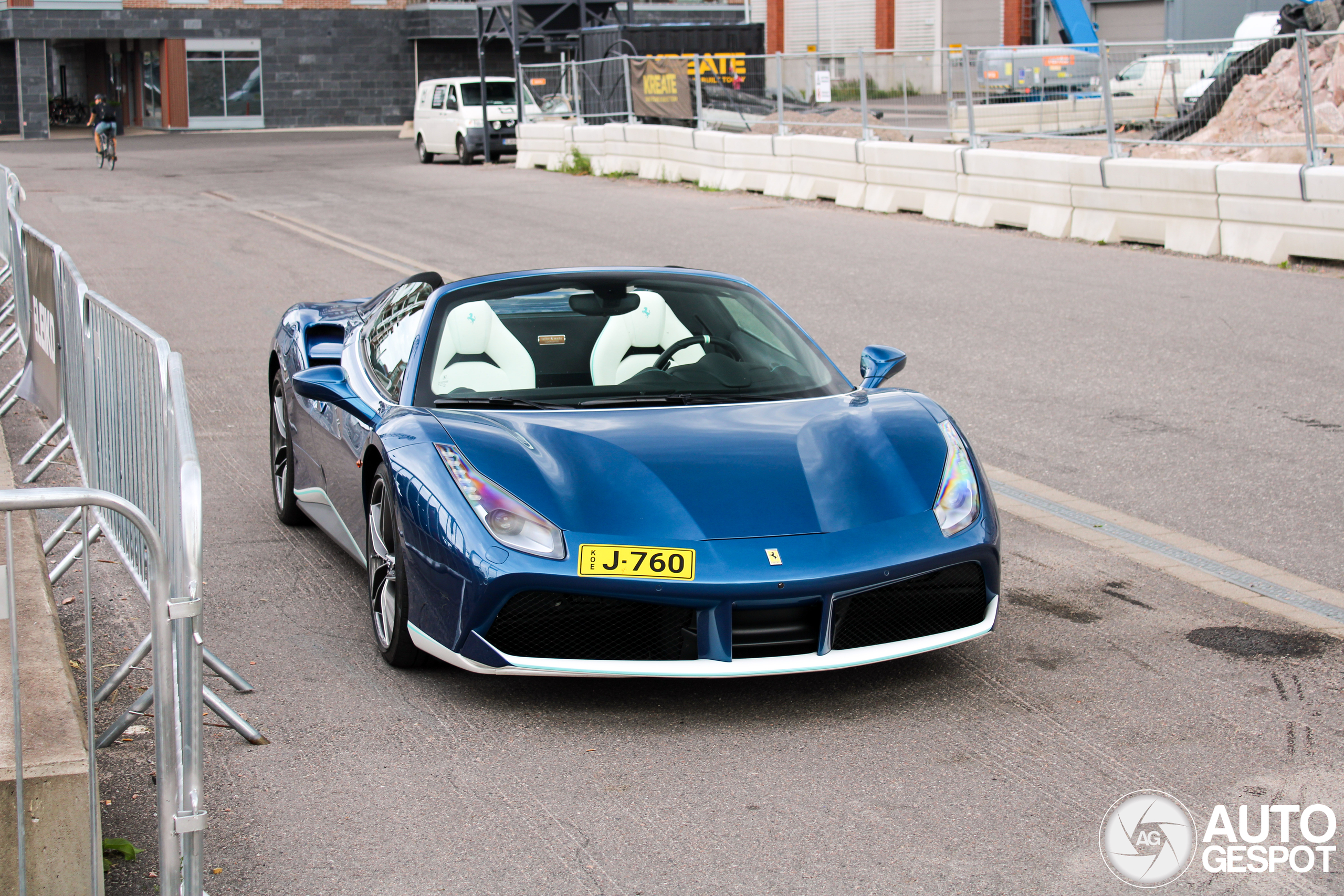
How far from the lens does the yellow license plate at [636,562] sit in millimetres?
4242

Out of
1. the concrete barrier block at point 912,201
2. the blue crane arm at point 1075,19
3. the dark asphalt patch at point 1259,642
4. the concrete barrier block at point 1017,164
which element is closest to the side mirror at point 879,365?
the dark asphalt patch at point 1259,642

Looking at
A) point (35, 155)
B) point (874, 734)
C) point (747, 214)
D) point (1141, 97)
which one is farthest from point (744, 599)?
point (35, 155)

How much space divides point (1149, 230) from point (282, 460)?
37.3ft

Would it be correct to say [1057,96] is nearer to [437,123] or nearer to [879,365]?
[879,365]

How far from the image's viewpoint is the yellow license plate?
4.24m

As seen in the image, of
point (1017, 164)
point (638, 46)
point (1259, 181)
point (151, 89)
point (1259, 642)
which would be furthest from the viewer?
point (151, 89)

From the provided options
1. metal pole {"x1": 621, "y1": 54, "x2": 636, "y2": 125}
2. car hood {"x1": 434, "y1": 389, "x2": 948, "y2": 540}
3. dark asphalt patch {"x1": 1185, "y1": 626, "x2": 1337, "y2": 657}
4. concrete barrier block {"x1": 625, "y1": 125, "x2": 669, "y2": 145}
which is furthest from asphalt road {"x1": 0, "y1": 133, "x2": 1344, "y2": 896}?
metal pole {"x1": 621, "y1": 54, "x2": 636, "y2": 125}

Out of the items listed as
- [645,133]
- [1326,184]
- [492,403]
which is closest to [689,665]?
[492,403]

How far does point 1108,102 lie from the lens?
16.9 m

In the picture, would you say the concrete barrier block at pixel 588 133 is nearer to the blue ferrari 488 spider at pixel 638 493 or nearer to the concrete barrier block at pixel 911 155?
the concrete barrier block at pixel 911 155

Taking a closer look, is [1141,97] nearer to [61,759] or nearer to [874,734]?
[874,734]

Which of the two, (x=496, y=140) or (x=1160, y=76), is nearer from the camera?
(x=1160, y=76)

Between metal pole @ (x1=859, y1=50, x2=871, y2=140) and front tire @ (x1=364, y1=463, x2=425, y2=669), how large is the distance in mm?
17429

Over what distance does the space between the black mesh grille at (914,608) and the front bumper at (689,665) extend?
0.04 m
